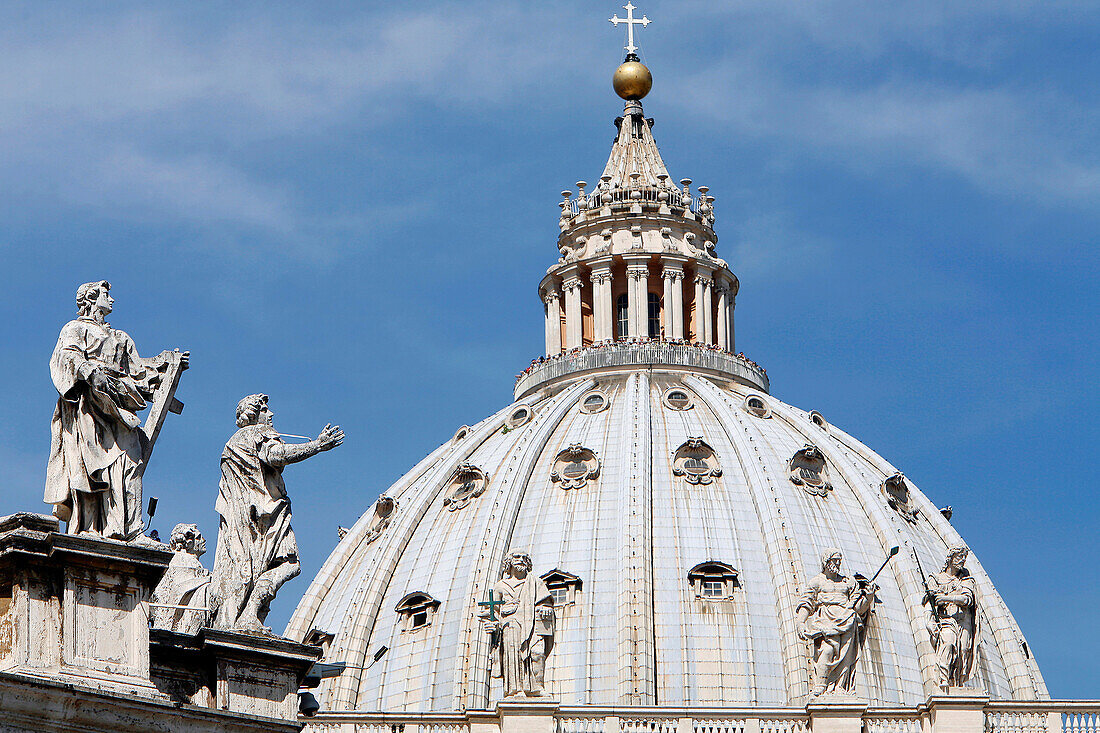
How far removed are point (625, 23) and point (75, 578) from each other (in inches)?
4013

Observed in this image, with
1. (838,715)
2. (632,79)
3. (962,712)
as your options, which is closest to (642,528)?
(632,79)

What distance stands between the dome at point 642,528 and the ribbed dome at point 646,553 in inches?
4.2

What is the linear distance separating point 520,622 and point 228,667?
44.4 m

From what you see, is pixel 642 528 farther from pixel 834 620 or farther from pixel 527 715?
pixel 834 620

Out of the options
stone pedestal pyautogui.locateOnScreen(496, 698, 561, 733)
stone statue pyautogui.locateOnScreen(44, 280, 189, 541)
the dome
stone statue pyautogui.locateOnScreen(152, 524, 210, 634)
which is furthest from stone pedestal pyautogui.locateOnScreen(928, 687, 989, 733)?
stone statue pyautogui.locateOnScreen(44, 280, 189, 541)

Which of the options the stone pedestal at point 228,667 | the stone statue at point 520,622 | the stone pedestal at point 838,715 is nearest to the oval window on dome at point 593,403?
the stone pedestal at point 838,715

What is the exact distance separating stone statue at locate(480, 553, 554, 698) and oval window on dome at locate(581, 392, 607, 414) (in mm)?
47095

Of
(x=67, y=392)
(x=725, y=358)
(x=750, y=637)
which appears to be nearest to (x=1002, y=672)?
(x=750, y=637)

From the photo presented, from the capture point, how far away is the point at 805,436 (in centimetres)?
12394

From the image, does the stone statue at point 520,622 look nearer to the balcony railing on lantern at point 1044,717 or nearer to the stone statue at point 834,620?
the stone statue at point 834,620

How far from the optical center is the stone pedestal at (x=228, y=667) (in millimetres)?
27422

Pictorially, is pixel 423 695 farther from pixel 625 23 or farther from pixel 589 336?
pixel 625 23

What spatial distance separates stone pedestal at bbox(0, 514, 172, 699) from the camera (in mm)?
26078

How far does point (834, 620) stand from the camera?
61.3 metres
